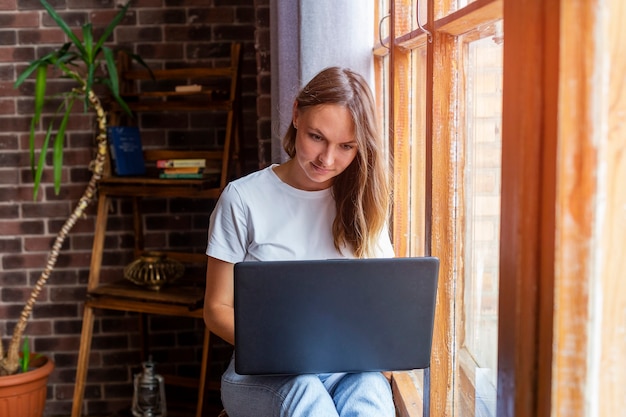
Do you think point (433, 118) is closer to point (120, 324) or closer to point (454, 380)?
point (454, 380)

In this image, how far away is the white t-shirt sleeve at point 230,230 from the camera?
191 cm

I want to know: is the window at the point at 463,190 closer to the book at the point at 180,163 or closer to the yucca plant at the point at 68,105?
the book at the point at 180,163

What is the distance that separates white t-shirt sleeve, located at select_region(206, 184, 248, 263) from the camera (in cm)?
191

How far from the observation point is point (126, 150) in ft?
11.0

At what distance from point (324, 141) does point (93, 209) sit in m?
2.08

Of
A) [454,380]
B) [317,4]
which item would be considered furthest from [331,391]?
[317,4]

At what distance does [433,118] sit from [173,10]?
7.16 ft

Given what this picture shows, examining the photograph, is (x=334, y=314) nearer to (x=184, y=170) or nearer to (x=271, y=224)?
(x=271, y=224)

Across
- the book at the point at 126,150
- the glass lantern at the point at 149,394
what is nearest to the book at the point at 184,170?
the book at the point at 126,150

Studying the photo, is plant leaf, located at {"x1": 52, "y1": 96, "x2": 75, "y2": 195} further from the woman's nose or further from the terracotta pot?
the woman's nose

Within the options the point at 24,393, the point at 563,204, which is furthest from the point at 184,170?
the point at 563,204

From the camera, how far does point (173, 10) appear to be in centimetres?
351

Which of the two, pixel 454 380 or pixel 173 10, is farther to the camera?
pixel 173 10

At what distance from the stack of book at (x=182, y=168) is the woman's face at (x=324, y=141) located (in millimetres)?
1467
